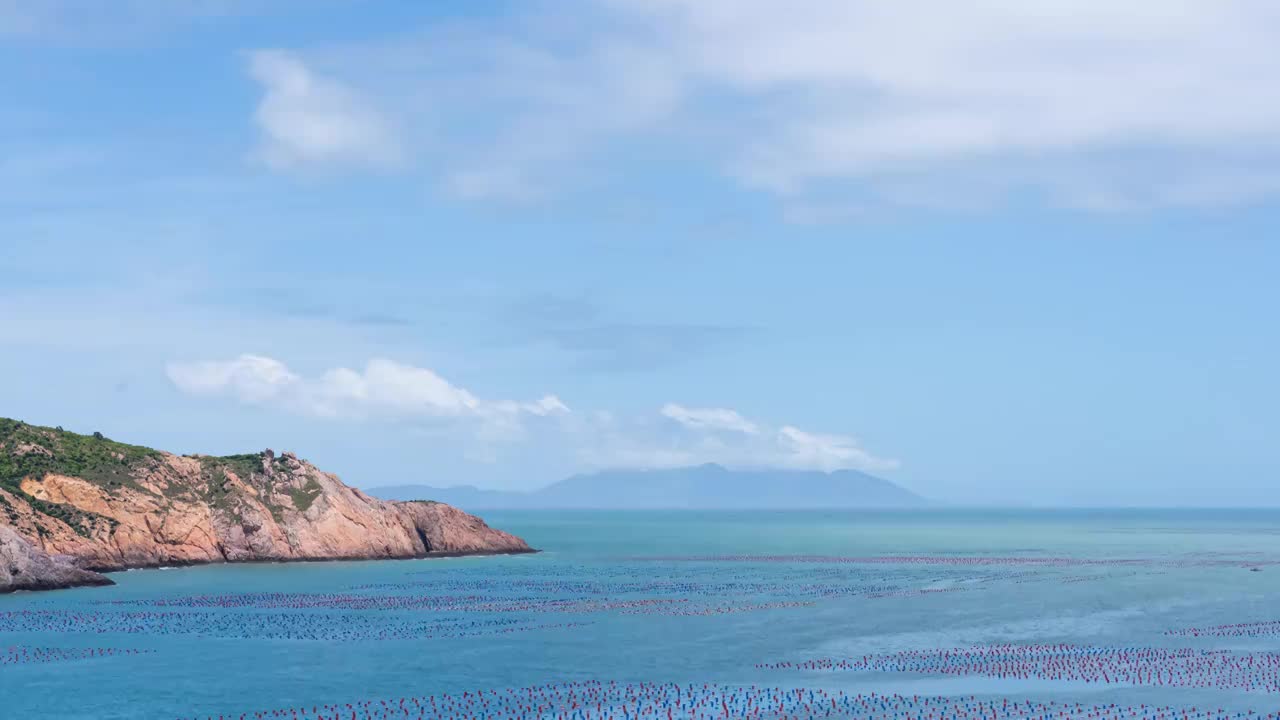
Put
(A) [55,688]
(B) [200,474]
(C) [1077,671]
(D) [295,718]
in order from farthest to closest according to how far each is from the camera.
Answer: (B) [200,474], (C) [1077,671], (A) [55,688], (D) [295,718]

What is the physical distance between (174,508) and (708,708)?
124802 millimetres

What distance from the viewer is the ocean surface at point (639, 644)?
69.4m

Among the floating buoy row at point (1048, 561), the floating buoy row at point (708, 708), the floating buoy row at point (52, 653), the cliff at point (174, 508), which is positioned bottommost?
the floating buoy row at point (52, 653)

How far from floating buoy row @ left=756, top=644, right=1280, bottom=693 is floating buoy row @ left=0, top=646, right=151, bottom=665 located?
45.4 m

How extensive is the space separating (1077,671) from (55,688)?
61923mm

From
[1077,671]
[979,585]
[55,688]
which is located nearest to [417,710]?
[55,688]

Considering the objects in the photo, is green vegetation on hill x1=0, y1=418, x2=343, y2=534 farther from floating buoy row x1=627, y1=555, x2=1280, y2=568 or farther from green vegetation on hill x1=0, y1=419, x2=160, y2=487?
floating buoy row x1=627, y1=555, x2=1280, y2=568

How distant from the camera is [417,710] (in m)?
67.2

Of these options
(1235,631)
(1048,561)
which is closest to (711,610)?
(1235,631)

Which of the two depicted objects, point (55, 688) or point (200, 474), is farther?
point (200, 474)

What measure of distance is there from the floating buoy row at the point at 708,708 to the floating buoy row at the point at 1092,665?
329 inches

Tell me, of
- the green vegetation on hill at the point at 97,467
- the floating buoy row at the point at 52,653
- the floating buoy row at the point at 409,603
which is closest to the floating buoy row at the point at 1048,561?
the green vegetation on hill at the point at 97,467

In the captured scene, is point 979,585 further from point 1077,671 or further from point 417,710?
point 417,710

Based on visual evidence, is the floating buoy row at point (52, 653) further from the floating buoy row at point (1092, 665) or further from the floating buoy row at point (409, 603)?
the floating buoy row at point (1092, 665)
